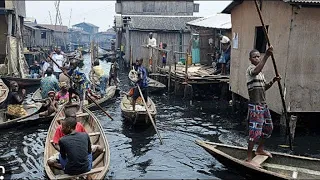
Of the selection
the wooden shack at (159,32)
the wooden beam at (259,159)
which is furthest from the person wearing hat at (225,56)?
the wooden shack at (159,32)

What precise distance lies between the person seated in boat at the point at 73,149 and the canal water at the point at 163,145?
1.90m

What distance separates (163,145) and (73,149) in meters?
4.47

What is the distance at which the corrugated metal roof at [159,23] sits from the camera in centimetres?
2684

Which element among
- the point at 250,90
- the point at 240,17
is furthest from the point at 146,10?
the point at 250,90

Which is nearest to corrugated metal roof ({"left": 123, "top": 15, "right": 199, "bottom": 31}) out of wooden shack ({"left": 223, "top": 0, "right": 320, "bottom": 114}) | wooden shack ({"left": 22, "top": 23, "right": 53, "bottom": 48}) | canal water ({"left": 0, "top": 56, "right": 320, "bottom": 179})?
wooden shack ({"left": 22, "top": 23, "right": 53, "bottom": 48})

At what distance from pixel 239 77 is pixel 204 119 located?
2.05m

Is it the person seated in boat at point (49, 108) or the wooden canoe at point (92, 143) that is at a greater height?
the person seated in boat at point (49, 108)

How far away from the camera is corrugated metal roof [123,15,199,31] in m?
26.8

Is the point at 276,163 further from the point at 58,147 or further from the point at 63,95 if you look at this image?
the point at 63,95

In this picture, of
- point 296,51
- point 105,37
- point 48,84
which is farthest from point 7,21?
point 105,37

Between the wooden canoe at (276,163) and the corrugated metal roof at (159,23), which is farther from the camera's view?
the corrugated metal roof at (159,23)

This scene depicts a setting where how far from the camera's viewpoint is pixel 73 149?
211 inches

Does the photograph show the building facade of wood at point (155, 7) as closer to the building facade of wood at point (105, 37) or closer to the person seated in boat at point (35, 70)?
the person seated in boat at point (35, 70)

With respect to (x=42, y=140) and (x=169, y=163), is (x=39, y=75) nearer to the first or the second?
(x=42, y=140)
